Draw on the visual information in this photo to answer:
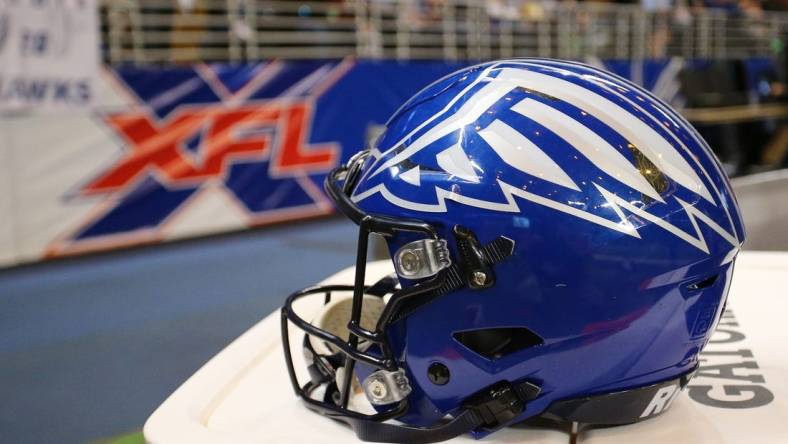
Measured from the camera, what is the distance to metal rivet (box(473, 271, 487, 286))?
2.52 feet

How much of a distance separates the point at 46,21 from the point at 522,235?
2729 millimetres

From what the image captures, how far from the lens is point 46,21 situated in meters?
2.95

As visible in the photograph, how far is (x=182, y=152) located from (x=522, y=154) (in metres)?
2.82

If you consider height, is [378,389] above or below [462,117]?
below

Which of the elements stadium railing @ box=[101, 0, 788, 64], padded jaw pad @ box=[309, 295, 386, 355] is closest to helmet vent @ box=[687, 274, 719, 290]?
padded jaw pad @ box=[309, 295, 386, 355]

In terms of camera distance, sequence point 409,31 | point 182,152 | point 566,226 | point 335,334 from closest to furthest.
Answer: point 566,226
point 335,334
point 182,152
point 409,31

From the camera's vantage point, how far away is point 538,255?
76cm

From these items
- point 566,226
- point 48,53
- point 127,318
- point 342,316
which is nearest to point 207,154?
point 48,53

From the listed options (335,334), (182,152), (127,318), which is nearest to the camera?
(335,334)

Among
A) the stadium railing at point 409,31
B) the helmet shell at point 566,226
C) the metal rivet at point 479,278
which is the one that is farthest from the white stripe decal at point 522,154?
the stadium railing at point 409,31

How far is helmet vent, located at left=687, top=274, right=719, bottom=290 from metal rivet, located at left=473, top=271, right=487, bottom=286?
0.20m

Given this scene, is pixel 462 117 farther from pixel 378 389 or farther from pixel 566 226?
pixel 378 389

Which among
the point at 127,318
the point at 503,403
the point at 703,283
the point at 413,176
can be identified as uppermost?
the point at 413,176

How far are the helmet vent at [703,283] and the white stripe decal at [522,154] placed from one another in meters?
0.15
